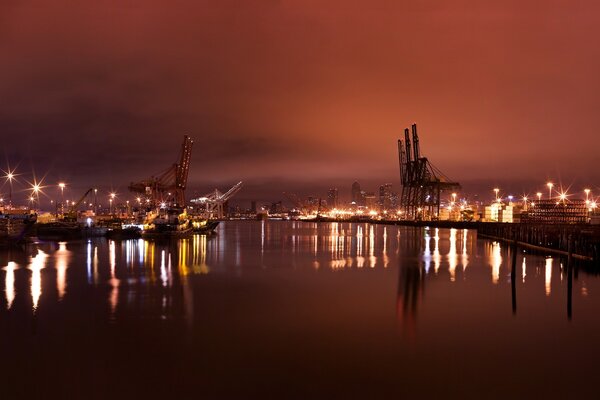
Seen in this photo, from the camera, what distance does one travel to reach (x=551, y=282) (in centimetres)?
1878

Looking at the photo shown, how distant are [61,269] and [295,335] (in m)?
14.8

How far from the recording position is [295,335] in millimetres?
11328

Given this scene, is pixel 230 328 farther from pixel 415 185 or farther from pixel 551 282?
pixel 415 185

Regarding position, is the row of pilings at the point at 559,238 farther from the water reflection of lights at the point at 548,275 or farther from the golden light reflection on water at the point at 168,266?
the golden light reflection on water at the point at 168,266

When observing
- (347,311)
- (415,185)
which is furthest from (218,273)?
(415,185)

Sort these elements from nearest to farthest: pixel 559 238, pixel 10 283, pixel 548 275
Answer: pixel 10 283 < pixel 548 275 < pixel 559 238

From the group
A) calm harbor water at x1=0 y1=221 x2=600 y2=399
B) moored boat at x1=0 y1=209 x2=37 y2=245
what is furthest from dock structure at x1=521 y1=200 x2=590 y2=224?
moored boat at x1=0 y1=209 x2=37 y2=245

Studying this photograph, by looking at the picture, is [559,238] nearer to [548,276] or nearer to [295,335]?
[548,276]

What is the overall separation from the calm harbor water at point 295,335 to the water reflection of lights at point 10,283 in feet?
0.35

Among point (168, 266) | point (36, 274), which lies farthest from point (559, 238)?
point (36, 274)

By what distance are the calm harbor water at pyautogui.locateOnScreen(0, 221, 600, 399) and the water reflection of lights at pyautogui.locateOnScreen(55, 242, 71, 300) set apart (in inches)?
4.5

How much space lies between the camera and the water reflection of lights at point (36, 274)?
15.6m

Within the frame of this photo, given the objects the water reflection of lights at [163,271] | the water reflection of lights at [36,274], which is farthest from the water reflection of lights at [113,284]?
the water reflection of lights at [36,274]

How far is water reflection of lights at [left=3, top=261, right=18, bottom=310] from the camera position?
14871 mm
